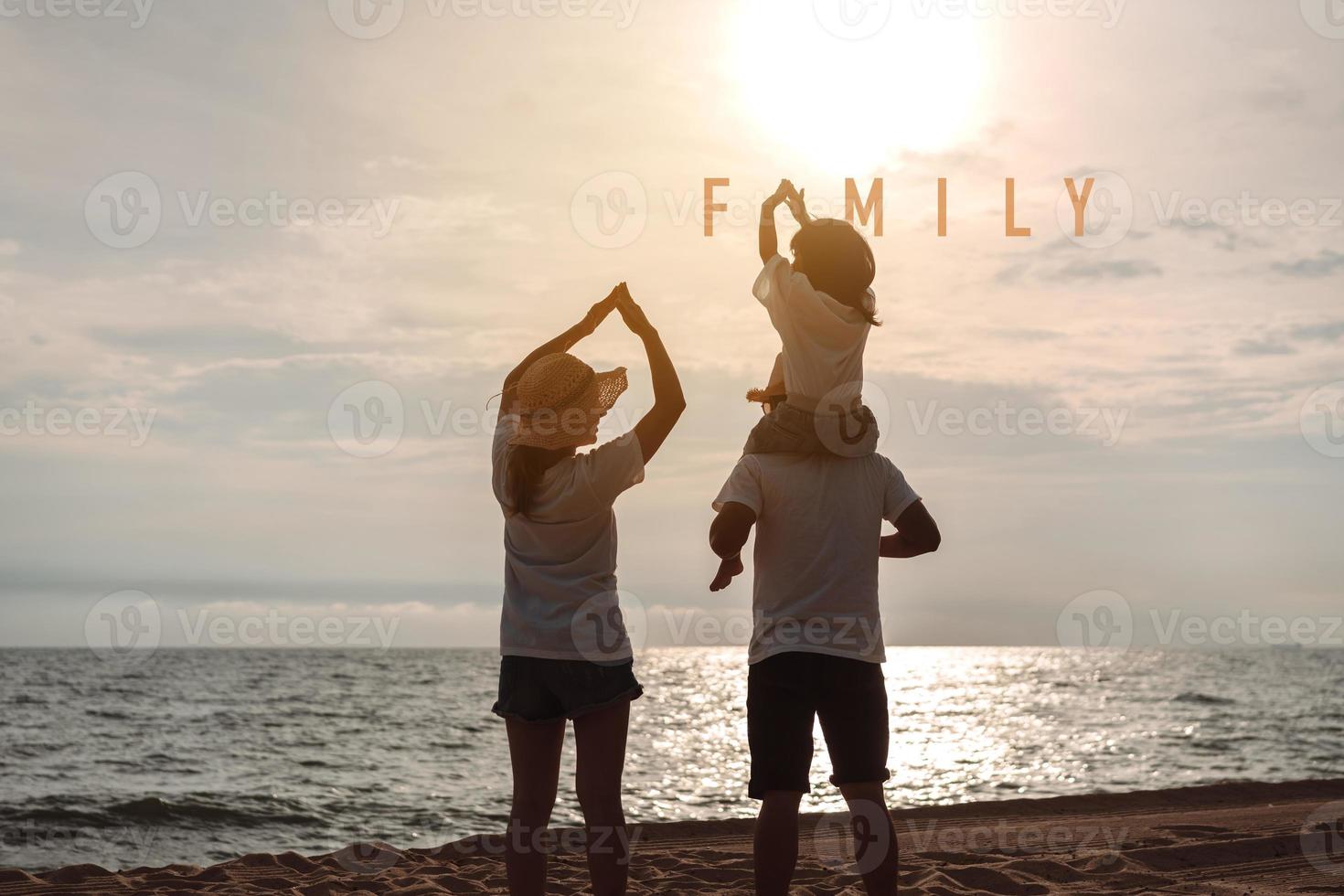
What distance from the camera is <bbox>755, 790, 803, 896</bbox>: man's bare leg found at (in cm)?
312

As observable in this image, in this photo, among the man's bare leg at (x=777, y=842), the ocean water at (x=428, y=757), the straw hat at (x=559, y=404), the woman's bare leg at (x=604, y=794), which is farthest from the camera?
the ocean water at (x=428, y=757)

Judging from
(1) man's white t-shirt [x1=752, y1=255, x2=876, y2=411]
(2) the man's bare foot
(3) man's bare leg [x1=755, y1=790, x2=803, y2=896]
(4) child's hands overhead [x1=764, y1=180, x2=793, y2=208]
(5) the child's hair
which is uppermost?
(4) child's hands overhead [x1=764, y1=180, x2=793, y2=208]

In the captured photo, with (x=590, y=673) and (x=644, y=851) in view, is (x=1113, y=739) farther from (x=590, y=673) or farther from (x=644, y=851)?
(x=590, y=673)

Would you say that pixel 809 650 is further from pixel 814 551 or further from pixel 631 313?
pixel 631 313

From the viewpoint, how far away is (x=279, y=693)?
116ft

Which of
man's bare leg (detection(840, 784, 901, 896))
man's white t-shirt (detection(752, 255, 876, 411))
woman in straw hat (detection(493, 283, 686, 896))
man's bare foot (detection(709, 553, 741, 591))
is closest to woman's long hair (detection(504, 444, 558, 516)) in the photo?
woman in straw hat (detection(493, 283, 686, 896))

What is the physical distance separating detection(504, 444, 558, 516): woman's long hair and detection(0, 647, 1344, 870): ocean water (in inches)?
311

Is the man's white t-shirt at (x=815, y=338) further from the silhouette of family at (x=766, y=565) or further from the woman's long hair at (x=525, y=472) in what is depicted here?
the woman's long hair at (x=525, y=472)

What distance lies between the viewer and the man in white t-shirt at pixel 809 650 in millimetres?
3145

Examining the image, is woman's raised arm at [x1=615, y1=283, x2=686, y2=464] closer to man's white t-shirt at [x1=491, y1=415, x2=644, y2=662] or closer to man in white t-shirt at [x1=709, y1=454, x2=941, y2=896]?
man's white t-shirt at [x1=491, y1=415, x2=644, y2=662]

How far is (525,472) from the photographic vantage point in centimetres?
327

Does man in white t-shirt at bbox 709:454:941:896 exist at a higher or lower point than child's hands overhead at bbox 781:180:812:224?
lower

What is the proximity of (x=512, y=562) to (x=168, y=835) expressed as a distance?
397 inches

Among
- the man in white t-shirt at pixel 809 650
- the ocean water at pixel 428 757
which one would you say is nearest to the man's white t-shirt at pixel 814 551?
the man in white t-shirt at pixel 809 650
